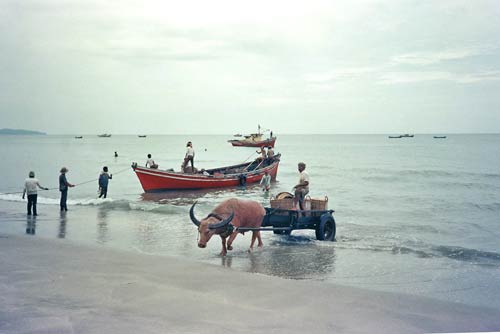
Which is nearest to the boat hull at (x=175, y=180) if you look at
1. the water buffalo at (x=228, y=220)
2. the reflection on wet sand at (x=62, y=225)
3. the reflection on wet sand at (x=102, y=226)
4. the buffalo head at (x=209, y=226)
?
the reflection on wet sand at (x=102, y=226)

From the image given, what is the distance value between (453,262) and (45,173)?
123 feet

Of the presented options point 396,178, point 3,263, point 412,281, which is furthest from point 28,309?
point 396,178

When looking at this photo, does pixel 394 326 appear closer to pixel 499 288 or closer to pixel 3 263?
pixel 499 288

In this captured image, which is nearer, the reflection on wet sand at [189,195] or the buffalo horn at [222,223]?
the buffalo horn at [222,223]

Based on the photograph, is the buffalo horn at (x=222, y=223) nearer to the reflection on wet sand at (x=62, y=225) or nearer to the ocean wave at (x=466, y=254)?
the reflection on wet sand at (x=62, y=225)

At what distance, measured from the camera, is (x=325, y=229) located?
11.1 meters

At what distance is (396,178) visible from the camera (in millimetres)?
36500

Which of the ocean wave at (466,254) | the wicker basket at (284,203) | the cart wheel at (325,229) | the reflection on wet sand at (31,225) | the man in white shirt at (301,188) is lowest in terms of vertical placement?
the ocean wave at (466,254)

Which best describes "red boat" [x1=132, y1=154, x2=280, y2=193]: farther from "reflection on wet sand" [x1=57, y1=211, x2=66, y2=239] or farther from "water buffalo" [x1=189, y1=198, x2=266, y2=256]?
"water buffalo" [x1=189, y1=198, x2=266, y2=256]

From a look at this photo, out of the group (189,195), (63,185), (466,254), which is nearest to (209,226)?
(466,254)

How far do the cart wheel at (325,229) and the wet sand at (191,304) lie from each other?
3370 millimetres

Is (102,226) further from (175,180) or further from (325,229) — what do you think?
(175,180)

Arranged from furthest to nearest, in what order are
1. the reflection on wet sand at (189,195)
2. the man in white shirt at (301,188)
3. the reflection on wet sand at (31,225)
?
the reflection on wet sand at (189,195)
the reflection on wet sand at (31,225)
the man in white shirt at (301,188)

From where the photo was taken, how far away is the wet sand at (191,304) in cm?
519
